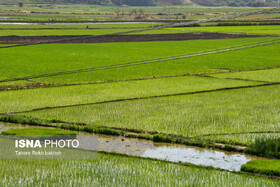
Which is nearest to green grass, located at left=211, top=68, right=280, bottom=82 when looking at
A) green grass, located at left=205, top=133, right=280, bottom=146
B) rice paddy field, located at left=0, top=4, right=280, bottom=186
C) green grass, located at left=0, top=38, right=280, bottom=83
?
rice paddy field, located at left=0, top=4, right=280, bottom=186

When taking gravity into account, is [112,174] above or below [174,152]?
above

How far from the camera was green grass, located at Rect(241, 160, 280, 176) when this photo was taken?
736 centimetres

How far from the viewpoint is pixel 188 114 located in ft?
36.1

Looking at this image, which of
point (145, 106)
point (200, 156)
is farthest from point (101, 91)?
point (200, 156)

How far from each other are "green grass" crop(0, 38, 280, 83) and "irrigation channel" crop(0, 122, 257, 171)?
25.2ft

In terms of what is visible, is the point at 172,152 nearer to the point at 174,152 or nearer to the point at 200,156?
the point at 174,152

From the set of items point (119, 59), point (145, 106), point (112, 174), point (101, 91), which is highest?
point (112, 174)

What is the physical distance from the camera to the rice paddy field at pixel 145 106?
23.3 feet

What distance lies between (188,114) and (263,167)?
3.68 metres

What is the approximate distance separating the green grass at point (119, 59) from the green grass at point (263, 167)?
9.93m

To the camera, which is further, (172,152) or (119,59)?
(119,59)

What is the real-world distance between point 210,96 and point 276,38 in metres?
22.9

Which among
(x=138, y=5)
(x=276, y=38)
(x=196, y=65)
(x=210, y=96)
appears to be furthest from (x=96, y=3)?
(x=210, y=96)

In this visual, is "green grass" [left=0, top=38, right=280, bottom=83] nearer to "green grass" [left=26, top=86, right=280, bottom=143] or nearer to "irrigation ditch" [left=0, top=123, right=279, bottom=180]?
"green grass" [left=26, top=86, right=280, bottom=143]
